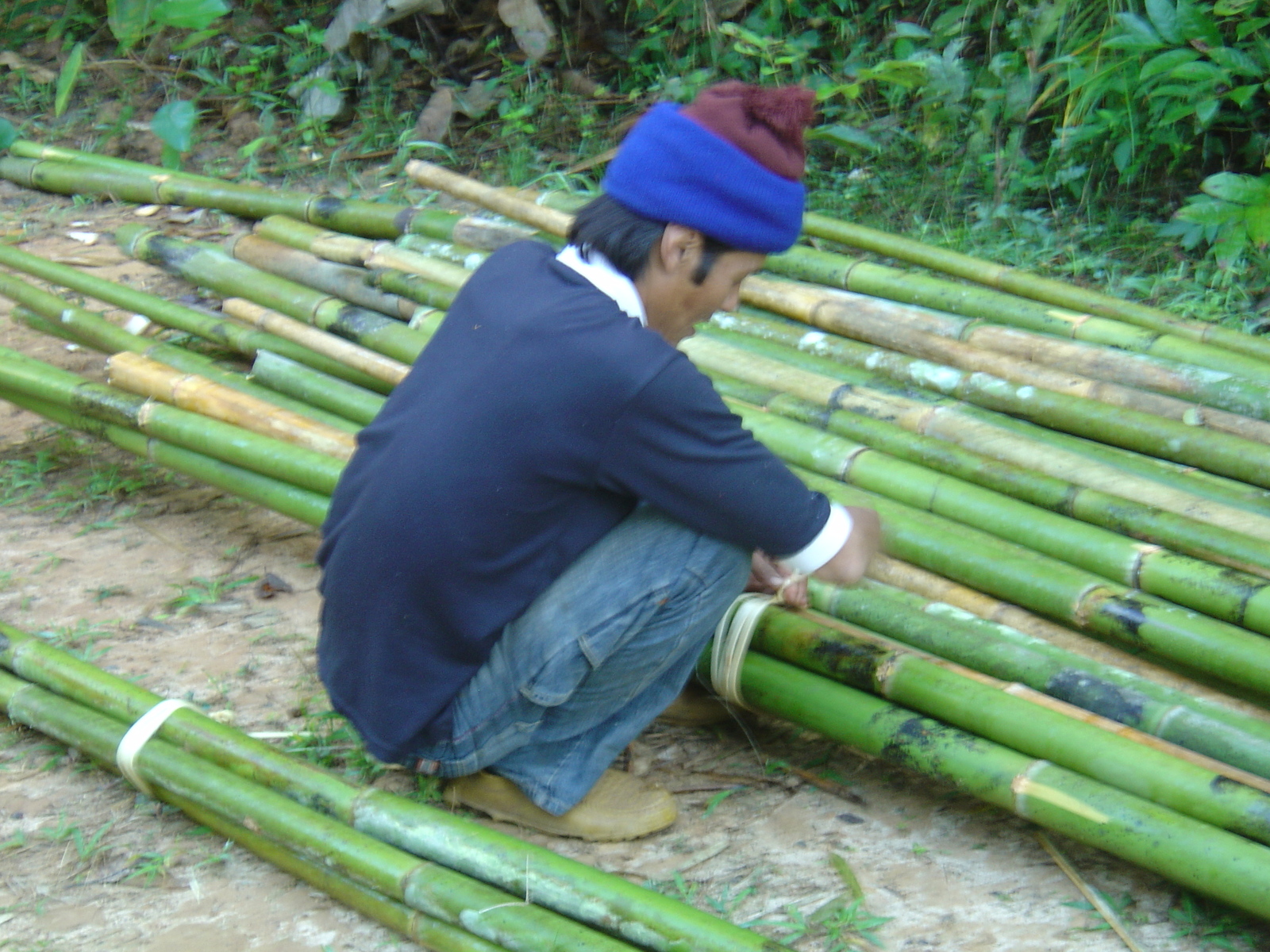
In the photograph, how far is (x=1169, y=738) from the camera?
6.06 ft

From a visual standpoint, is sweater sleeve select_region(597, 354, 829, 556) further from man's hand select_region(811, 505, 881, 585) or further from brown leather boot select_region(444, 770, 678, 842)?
brown leather boot select_region(444, 770, 678, 842)

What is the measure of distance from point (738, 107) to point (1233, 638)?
1152mm

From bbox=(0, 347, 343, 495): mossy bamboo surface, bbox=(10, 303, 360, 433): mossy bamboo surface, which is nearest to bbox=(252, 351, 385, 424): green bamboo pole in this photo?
bbox=(10, 303, 360, 433): mossy bamboo surface

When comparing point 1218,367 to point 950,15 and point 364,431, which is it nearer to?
point 364,431

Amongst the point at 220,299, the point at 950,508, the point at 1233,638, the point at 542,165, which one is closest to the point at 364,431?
the point at 950,508

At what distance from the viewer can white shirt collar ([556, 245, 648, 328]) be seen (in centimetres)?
176

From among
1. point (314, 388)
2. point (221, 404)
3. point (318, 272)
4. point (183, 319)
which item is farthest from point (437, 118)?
point (221, 404)

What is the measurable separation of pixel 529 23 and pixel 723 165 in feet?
13.1

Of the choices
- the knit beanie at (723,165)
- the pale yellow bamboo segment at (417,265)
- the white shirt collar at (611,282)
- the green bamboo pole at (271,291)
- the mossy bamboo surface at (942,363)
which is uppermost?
the knit beanie at (723,165)

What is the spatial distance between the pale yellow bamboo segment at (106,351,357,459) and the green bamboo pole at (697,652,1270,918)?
1100 millimetres

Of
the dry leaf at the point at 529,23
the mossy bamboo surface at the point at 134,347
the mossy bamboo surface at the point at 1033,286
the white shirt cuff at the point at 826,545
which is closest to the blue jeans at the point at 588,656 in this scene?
the white shirt cuff at the point at 826,545

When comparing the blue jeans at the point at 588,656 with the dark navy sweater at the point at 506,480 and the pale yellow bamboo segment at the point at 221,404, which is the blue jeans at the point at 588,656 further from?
the pale yellow bamboo segment at the point at 221,404

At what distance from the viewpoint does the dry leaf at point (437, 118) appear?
531 cm

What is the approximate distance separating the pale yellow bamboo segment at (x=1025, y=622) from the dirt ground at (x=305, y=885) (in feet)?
1.11
